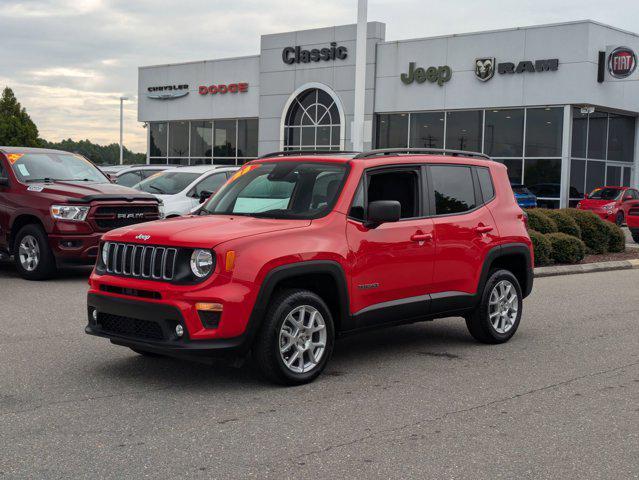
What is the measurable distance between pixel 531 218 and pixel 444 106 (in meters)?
19.8

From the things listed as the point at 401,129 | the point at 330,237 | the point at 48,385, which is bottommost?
the point at 48,385

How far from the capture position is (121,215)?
1262cm

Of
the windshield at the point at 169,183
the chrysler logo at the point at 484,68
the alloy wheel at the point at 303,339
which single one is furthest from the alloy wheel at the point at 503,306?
the chrysler logo at the point at 484,68

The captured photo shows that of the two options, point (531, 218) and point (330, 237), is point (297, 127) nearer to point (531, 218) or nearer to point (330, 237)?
point (531, 218)

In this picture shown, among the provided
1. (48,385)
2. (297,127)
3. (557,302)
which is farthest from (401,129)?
(48,385)

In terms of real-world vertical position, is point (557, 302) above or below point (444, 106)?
below

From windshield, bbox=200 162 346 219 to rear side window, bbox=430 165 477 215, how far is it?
111 centimetres

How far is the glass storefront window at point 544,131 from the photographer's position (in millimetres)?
33125

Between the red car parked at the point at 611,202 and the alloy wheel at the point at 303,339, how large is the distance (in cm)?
2475

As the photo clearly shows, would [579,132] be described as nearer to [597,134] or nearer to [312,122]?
[597,134]

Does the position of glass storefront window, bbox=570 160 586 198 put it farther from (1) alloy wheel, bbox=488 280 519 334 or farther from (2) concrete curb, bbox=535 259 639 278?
(1) alloy wheel, bbox=488 280 519 334

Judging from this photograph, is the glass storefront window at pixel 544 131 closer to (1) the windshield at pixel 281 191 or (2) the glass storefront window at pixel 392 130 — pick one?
(2) the glass storefront window at pixel 392 130

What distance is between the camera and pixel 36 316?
9.37 m

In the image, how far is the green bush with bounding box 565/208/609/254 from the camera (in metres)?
17.8
